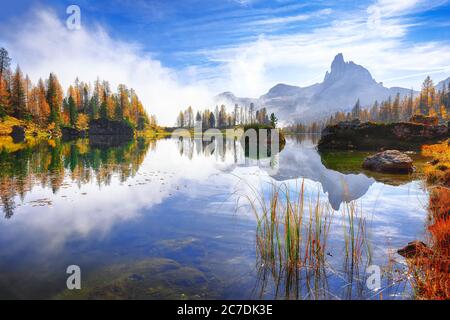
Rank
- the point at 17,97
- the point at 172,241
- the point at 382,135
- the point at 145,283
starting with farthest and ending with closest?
the point at 17,97
the point at 382,135
the point at 172,241
the point at 145,283

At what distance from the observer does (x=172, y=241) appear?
7785mm

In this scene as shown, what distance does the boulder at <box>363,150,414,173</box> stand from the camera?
18.2m

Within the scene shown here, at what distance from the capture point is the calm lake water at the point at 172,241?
539cm

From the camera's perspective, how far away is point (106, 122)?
89.6 m

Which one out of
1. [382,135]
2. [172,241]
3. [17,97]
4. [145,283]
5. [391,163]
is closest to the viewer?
[145,283]

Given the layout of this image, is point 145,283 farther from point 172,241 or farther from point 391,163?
point 391,163

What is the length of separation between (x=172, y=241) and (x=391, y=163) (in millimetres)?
16194

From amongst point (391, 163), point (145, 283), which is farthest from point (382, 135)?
point (145, 283)

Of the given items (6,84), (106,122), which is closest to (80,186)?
(106,122)

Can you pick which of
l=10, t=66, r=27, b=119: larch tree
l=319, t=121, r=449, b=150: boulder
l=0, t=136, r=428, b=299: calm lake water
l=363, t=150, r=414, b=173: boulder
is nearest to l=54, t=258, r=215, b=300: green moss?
l=0, t=136, r=428, b=299: calm lake water

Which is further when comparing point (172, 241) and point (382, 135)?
point (382, 135)

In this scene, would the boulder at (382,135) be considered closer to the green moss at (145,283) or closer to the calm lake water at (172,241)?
the calm lake water at (172,241)

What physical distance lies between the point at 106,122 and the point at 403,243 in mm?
92757
